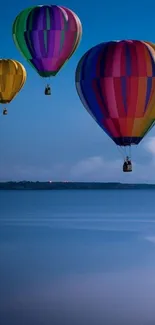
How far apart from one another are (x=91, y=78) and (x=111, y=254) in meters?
18.5

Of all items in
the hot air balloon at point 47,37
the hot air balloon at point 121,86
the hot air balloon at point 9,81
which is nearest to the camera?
the hot air balloon at point 121,86

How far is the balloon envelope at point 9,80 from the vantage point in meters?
35.4

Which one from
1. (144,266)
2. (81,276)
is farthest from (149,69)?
(144,266)

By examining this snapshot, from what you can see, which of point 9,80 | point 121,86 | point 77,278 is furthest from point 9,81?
point 121,86

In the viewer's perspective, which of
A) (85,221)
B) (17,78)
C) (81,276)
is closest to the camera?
(81,276)

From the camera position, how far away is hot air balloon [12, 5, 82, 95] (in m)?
29.9

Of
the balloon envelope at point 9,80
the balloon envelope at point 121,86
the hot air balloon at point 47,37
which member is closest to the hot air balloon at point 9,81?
the balloon envelope at point 9,80

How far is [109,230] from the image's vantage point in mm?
59219

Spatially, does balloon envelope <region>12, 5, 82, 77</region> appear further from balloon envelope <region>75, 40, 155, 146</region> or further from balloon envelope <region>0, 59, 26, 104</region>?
balloon envelope <region>75, 40, 155, 146</region>

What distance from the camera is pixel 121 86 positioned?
24.0 m

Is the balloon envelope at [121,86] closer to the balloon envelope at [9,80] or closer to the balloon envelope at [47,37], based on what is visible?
the balloon envelope at [47,37]

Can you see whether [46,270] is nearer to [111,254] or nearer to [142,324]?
[111,254]

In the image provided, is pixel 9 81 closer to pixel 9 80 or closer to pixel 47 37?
pixel 9 80

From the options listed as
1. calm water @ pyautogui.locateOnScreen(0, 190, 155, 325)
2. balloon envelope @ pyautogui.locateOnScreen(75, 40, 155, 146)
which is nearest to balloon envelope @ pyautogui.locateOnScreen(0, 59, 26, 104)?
calm water @ pyautogui.locateOnScreen(0, 190, 155, 325)
